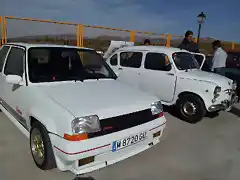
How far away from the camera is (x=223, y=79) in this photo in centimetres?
507

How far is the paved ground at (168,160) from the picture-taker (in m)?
2.76

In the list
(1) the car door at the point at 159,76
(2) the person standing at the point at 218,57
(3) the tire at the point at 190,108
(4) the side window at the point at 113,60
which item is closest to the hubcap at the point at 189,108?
(3) the tire at the point at 190,108

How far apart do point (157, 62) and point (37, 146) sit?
371 centimetres

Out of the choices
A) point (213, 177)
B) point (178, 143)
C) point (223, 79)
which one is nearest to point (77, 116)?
point (213, 177)

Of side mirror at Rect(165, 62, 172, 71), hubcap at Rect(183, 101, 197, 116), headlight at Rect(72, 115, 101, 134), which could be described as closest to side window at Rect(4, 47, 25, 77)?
headlight at Rect(72, 115, 101, 134)

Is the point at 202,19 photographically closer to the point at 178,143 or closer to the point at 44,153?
the point at 178,143

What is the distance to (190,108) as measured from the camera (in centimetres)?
505

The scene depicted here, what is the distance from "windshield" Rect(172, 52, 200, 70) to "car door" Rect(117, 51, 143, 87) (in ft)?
3.11

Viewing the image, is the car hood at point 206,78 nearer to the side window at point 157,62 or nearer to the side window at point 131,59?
the side window at point 157,62

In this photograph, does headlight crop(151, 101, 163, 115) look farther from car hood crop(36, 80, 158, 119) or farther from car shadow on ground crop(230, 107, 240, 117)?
car shadow on ground crop(230, 107, 240, 117)

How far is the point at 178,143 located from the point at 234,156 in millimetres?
904

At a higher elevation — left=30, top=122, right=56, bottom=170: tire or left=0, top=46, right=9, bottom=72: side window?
left=0, top=46, right=9, bottom=72: side window

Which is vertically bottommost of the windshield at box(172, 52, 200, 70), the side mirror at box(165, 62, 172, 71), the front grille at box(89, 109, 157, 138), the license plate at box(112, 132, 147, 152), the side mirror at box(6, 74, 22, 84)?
the license plate at box(112, 132, 147, 152)

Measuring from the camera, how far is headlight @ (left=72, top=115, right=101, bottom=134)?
2.31 metres
